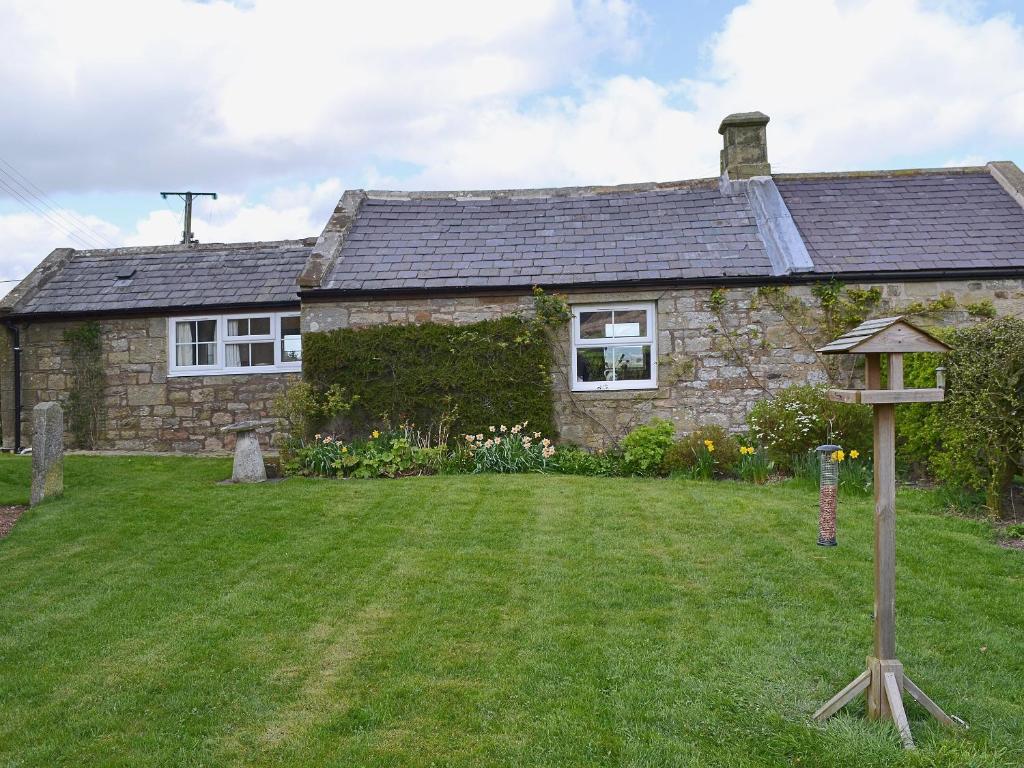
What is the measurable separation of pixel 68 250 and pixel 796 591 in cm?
1700

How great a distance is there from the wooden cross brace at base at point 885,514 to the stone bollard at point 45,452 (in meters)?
8.64

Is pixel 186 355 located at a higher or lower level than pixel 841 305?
lower

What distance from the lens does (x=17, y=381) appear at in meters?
15.2

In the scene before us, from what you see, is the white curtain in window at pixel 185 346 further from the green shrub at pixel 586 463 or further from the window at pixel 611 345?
the green shrub at pixel 586 463

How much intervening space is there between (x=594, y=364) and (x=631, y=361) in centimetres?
56

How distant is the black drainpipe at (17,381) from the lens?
49.6 ft

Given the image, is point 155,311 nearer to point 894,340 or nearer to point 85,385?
point 85,385

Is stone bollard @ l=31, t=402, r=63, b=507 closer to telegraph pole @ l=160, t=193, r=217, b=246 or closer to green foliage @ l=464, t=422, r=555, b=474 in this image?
green foliage @ l=464, t=422, r=555, b=474

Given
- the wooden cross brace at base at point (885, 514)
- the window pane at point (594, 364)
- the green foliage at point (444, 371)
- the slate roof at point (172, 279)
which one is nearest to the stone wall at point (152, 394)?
the slate roof at point (172, 279)

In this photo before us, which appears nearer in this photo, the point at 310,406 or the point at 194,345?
the point at 310,406

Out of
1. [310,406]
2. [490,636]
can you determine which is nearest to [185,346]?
[310,406]

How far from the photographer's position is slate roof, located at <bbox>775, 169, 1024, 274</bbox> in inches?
479

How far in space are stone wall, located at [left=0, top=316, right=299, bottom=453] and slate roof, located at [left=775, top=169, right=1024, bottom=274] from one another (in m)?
9.39

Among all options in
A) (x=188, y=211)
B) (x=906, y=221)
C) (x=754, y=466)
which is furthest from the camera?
(x=188, y=211)
